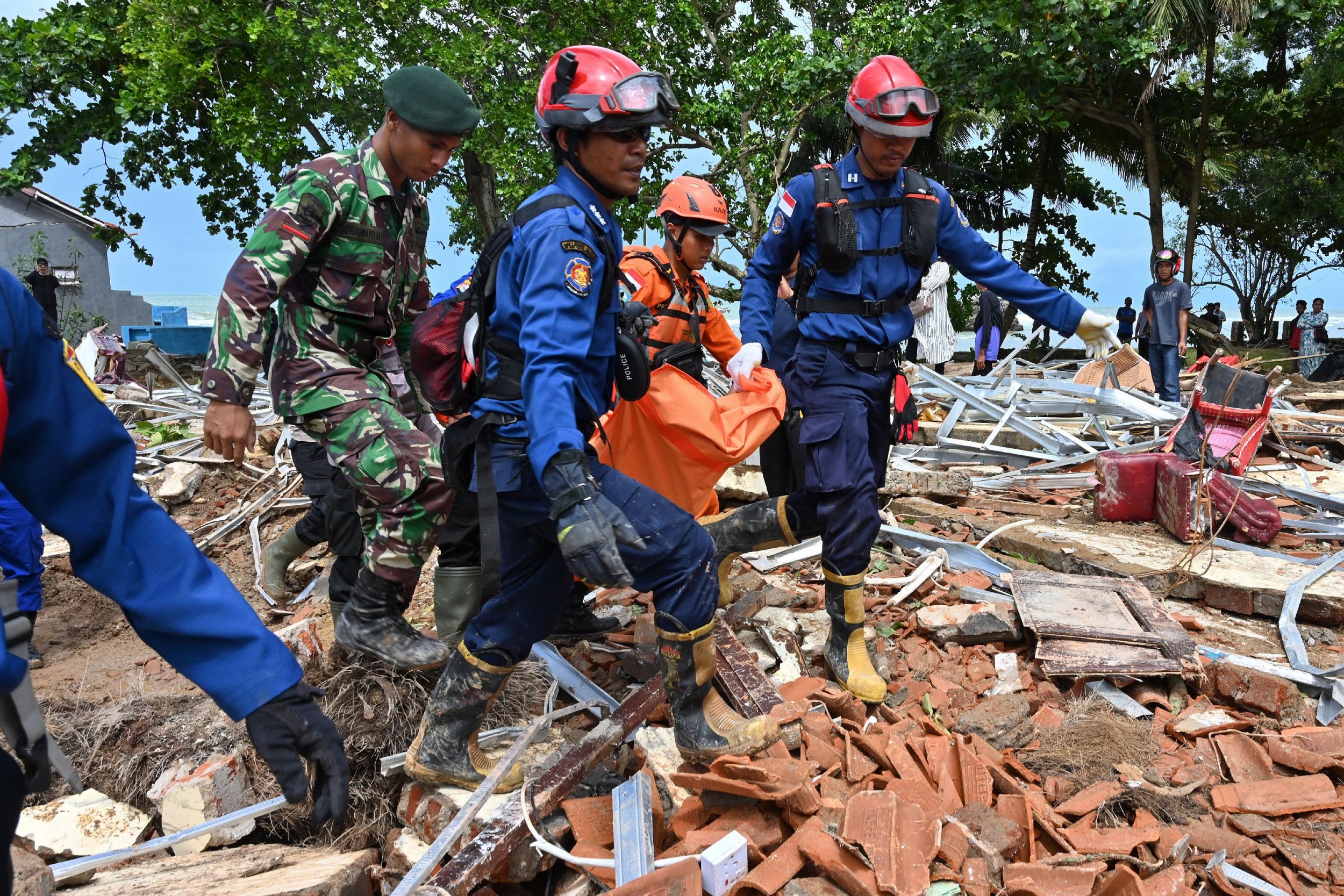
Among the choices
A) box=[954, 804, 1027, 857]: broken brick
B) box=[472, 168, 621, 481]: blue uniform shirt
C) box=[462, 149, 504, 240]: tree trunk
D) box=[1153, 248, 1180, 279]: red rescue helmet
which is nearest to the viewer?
box=[472, 168, 621, 481]: blue uniform shirt

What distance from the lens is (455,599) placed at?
147 inches

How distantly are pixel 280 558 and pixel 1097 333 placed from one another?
15.2 feet

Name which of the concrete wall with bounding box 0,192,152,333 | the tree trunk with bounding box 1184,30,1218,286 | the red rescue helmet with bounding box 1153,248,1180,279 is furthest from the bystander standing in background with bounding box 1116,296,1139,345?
the concrete wall with bounding box 0,192,152,333

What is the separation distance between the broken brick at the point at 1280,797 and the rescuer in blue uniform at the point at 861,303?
1.25m

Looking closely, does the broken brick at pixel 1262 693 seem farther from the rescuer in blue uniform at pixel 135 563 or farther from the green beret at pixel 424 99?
the green beret at pixel 424 99

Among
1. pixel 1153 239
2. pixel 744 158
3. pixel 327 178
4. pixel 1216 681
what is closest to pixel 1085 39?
pixel 1153 239

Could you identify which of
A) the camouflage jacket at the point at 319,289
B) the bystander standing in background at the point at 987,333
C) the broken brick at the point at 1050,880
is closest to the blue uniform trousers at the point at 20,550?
the camouflage jacket at the point at 319,289

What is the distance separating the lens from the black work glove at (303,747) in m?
1.49

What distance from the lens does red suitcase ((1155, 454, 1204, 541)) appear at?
219 inches

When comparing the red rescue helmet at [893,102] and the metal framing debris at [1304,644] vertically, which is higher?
the red rescue helmet at [893,102]

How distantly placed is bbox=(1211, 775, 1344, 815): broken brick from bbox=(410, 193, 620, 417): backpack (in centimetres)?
272

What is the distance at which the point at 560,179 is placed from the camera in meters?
2.78

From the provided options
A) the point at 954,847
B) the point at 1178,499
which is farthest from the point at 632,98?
the point at 1178,499

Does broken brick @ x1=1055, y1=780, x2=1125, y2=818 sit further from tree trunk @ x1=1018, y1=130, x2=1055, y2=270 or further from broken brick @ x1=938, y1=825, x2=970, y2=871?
tree trunk @ x1=1018, y1=130, x2=1055, y2=270
